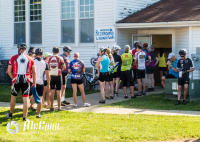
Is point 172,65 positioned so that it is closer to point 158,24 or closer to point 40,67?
point 158,24

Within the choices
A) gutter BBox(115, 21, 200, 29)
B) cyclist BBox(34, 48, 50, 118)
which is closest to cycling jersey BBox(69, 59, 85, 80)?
cyclist BBox(34, 48, 50, 118)

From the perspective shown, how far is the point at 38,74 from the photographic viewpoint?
1148cm

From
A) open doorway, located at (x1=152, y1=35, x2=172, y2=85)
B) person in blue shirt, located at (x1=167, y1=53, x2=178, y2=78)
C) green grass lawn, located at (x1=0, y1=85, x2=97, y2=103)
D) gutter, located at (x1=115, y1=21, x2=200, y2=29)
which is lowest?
green grass lawn, located at (x1=0, y1=85, x2=97, y2=103)

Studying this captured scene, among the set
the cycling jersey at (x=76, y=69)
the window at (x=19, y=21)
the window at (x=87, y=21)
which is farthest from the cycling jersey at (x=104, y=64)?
the window at (x=19, y=21)

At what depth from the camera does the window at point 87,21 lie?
19.0 meters

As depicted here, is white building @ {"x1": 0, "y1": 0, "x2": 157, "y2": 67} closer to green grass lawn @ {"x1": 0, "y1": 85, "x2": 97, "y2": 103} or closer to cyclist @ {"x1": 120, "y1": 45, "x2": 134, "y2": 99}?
green grass lawn @ {"x1": 0, "y1": 85, "x2": 97, "y2": 103}

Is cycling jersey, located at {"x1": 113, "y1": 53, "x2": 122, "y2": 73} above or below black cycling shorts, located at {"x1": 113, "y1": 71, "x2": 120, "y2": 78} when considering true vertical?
above

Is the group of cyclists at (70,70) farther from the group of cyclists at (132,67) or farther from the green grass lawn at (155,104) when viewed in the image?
the green grass lawn at (155,104)

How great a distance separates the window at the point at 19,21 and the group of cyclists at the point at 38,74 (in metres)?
8.69

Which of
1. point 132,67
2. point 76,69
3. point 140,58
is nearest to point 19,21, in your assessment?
point 132,67

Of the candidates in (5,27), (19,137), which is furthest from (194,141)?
(5,27)

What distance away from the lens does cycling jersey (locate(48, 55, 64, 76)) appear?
12055 mm

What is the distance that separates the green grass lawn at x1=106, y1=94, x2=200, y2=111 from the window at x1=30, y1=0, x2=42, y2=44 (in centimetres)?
799

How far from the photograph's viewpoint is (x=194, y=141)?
27.8 feet
